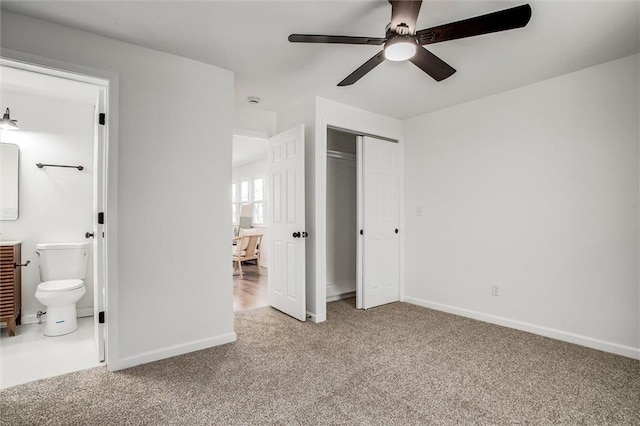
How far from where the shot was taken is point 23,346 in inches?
106

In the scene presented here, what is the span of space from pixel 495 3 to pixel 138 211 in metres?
2.75

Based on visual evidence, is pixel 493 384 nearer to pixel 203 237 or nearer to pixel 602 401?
pixel 602 401

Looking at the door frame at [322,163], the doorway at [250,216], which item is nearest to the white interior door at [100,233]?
the door frame at [322,163]

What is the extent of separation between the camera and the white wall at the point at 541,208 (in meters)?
2.59

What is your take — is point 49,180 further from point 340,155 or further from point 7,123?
point 340,155

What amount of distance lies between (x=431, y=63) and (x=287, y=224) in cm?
214

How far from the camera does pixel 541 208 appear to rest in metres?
3.00

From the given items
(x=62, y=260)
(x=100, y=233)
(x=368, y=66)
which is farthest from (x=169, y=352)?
(x=368, y=66)

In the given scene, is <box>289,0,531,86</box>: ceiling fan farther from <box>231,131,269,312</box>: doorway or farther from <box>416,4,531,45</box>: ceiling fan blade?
<box>231,131,269,312</box>: doorway

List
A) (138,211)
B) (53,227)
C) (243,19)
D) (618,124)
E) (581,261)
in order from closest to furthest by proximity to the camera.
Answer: (243,19), (138,211), (618,124), (581,261), (53,227)

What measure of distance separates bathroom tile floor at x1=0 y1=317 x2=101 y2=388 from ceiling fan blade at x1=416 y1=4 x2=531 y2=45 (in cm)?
317

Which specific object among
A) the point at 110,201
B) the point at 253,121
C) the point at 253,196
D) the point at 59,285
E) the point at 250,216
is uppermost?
the point at 253,121

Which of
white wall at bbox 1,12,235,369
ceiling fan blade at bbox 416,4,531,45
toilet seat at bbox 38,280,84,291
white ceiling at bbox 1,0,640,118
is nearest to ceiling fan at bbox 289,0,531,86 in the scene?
ceiling fan blade at bbox 416,4,531,45

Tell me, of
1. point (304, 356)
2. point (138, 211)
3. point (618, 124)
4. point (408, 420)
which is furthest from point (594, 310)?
point (138, 211)
